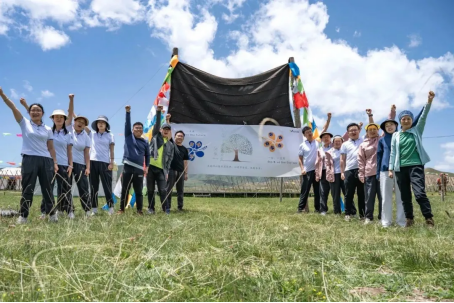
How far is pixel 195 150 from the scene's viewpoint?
8297 millimetres

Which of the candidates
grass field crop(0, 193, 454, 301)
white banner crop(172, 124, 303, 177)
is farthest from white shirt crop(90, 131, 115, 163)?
grass field crop(0, 193, 454, 301)

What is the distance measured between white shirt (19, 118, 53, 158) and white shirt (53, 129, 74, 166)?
54 centimetres

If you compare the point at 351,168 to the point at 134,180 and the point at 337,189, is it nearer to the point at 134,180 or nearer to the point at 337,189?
the point at 337,189

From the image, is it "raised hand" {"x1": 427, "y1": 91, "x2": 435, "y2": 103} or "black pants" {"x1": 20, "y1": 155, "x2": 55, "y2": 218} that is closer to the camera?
"black pants" {"x1": 20, "y1": 155, "x2": 55, "y2": 218}

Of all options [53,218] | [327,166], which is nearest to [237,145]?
[327,166]

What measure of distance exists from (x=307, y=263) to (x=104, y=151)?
14.7ft

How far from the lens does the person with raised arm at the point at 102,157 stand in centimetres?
603

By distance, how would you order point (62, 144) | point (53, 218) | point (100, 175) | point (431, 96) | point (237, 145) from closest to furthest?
point (53, 218) → point (431, 96) → point (62, 144) → point (100, 175) → point (237, 145)

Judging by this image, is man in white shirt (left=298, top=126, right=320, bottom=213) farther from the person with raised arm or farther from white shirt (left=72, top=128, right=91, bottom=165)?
white shirt (left=72, top=128, right=91, bottom=165)

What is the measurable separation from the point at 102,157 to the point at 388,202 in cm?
433

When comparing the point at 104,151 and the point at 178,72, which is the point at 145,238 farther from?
the point at 178,72

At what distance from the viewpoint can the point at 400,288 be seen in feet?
6.42

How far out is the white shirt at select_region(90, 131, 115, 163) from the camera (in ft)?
19.8

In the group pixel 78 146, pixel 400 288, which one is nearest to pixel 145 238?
pixel 400 288
